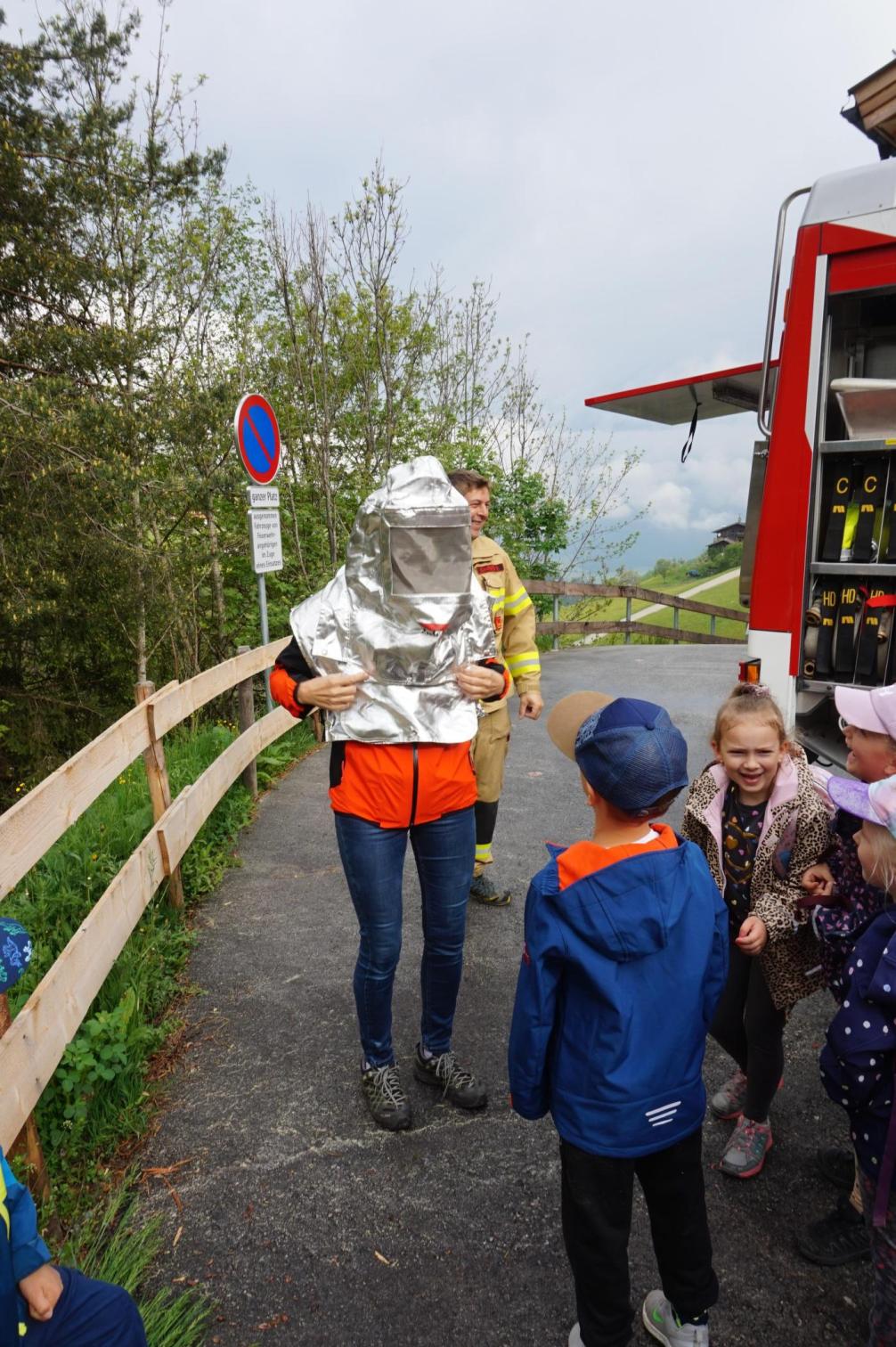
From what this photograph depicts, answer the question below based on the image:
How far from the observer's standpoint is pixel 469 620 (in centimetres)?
257

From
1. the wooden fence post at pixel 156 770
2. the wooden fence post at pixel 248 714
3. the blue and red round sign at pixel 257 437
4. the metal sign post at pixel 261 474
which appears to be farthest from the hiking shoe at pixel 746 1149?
the blue and red round sign at pixel 257 437

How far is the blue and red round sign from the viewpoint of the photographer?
19.1ft

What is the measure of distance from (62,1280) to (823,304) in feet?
13.7

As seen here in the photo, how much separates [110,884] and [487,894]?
1.84 metres

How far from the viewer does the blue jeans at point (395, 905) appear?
8.18ft

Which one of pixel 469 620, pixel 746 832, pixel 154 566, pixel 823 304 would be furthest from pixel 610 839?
pixel 154 566

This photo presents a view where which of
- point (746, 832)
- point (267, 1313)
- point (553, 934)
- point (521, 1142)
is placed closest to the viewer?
point (553, 934)

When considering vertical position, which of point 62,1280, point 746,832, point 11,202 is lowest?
point 62,1280

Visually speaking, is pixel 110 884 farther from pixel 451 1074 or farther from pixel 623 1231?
pixel 623 1231

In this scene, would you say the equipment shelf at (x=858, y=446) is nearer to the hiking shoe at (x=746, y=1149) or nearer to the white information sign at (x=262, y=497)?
the hiking shoe at (x=746, y=1149)

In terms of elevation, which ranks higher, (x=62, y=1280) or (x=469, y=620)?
(x=469, y=620)

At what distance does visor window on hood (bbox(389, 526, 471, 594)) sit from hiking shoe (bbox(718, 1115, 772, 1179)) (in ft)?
5.78

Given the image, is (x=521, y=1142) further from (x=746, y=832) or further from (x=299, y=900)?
(x=299, y=900)

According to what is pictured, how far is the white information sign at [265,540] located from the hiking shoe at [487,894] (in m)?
2.96
